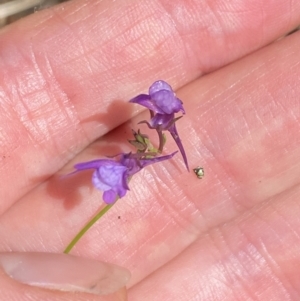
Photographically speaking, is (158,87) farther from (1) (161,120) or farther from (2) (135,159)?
(2) (135,159)

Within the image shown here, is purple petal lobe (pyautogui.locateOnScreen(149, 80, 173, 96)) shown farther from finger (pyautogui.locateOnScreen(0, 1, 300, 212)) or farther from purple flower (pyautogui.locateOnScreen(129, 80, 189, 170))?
finger (pyautogui.locateOnScreen(0, 1, 300, 212))

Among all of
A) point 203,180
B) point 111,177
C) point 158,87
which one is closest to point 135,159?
point 111,177

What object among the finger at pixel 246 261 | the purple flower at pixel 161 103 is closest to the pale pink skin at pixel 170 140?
the finger at pixel 246 261

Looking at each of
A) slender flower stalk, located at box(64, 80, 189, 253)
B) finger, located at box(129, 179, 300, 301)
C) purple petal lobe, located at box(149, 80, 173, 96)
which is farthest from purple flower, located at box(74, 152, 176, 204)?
finger, located at box(129, 179, 300, 301)

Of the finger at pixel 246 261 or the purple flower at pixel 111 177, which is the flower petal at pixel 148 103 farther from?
the finger at pixel 246 261

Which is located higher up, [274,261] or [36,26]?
[36,26]

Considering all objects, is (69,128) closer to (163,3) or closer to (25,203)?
(25,203)

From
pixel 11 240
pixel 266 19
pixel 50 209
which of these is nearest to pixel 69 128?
pixel 50 209
